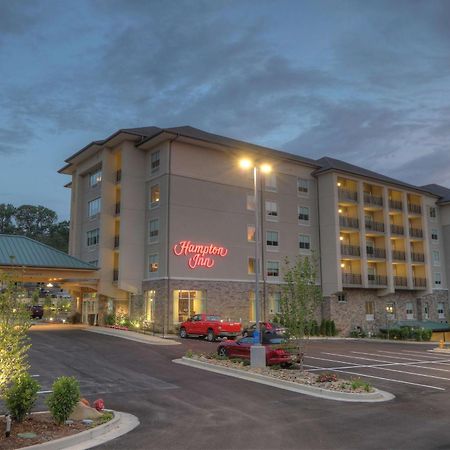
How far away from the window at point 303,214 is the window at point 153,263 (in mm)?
15063

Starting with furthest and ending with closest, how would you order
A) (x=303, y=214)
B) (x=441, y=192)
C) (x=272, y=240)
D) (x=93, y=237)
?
(x=441, y=192) → (x=303, y=214) → (x=272, y=240) → (x=93, y=237)

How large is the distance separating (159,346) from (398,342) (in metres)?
20.6

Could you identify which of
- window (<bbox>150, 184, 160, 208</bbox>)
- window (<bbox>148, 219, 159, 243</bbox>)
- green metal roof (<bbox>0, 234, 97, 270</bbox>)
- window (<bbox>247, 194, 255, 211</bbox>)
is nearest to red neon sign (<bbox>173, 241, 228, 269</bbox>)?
window (<bbox>148, 219, 159, 243</bbox>)

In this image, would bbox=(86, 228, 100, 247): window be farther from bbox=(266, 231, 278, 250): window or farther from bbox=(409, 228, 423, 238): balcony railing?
bbox=(409, 228, 423, 238): balcony railing

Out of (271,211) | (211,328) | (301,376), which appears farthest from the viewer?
(271,211)

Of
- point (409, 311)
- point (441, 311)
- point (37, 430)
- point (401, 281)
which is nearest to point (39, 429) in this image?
point (37, 430)

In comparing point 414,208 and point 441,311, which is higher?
point 414,208

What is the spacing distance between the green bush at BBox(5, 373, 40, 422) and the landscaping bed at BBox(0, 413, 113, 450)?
21cm

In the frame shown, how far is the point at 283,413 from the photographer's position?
39.9 ft

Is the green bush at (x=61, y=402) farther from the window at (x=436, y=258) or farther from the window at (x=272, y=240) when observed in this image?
the window at (x=436, y=258)

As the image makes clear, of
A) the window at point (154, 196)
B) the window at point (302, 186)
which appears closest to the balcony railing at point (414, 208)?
the window at point (302, 186)

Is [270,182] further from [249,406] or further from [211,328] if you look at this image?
[249,406]

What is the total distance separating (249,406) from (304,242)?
35.3 m

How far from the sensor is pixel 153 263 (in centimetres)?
4012
